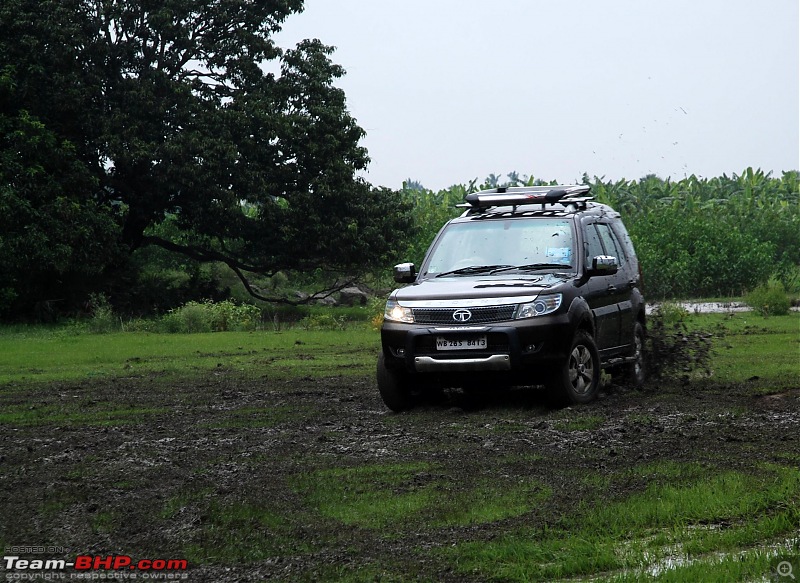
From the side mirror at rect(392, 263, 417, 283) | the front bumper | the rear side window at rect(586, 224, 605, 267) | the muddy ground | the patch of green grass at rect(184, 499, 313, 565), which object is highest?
the rear side window at rect(586, 224, 605, 267)

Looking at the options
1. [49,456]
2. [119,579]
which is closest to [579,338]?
[49,456]

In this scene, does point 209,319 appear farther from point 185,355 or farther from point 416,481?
point 416,481

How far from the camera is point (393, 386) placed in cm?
1248

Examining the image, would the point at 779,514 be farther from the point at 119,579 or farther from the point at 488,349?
the point at 488,349

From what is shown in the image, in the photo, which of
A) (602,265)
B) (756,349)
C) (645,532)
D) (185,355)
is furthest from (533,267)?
(185,355)

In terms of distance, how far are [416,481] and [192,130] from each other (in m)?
31.4

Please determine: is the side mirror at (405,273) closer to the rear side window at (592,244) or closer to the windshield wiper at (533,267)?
the windshield wiper at (533,267)

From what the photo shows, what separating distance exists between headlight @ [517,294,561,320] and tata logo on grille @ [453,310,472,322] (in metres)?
0.49

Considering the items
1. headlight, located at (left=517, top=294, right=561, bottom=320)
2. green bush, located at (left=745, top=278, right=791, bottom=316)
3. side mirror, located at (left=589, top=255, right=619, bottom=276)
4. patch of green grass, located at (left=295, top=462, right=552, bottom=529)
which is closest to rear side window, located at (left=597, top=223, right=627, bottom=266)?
side mirror, located at (left=589, top=255, right=619, bottom=276)

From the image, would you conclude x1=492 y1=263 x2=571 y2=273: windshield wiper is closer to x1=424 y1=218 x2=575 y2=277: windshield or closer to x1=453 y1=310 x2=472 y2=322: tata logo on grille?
x1=424 y1=218 x2=575 y2=277: windshield

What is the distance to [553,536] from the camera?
652 centimetres

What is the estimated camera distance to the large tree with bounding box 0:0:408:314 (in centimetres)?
3566

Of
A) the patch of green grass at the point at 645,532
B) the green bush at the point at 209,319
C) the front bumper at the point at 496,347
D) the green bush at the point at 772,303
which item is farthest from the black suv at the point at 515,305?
the green bush at the point at 209,319

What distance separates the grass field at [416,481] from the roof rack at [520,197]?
2220 mm
